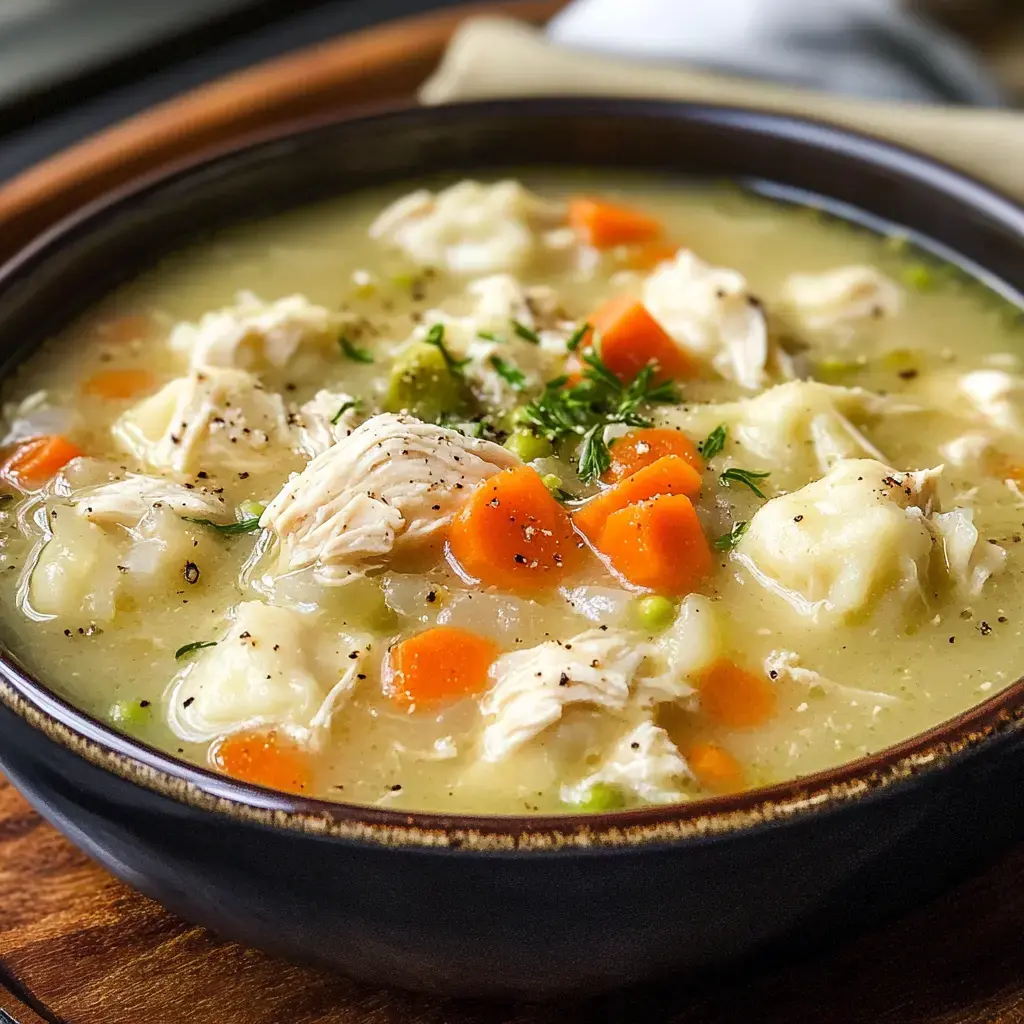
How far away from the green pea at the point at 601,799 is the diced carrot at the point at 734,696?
21 cm

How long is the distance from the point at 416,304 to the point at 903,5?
201 cm

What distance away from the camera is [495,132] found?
332 centimetres

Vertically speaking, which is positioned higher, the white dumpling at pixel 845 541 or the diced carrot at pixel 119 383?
the diced carrot at pixel 119 383

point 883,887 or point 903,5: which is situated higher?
point 903,5

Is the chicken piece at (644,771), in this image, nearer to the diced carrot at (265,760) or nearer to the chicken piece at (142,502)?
the diced carrot at (265,760)

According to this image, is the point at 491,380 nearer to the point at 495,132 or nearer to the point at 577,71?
the point at 495,132

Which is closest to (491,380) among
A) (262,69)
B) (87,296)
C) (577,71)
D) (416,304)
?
(416,304)

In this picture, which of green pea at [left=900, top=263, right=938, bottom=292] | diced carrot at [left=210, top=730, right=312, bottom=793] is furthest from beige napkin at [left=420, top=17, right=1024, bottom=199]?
diced carrot at [left=210, top=730, right=312, bottom=793]

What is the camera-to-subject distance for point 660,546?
2.04 meters

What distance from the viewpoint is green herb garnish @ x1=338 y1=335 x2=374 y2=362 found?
2600 millimetres

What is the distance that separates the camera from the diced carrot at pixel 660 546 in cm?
204

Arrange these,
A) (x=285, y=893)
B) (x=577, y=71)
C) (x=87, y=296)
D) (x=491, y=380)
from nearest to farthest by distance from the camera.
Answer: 1. (x=285, y=893)
2. (x=491, y=380)
3. (x=87, y=296)
4. (x=577, y=71)

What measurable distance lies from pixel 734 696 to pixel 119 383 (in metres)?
1.42

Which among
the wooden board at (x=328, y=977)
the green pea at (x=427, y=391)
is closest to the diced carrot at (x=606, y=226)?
the green pea at (x=427, y=391)
